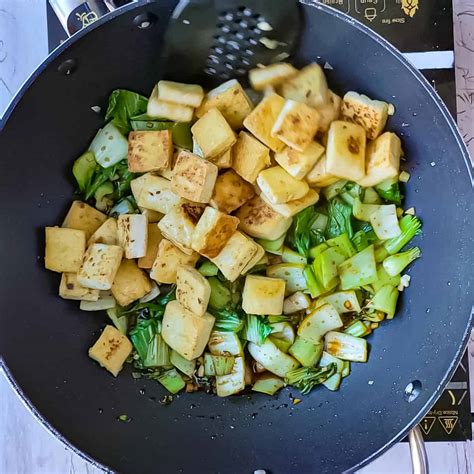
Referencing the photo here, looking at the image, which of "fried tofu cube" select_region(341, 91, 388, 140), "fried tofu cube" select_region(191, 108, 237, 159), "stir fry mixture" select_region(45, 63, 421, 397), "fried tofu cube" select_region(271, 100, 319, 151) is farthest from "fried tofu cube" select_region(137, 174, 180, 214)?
"fried tofu cube" select_region(341, 91, 388, 140)

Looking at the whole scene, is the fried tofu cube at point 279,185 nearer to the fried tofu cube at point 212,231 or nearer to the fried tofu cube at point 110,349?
the fried tofu cube at point 212,231

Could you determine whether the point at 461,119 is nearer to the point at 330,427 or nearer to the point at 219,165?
the point at 219,165

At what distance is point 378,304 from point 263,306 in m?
0.21

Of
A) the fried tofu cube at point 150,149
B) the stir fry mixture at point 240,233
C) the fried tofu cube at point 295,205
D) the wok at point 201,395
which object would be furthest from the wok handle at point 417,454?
the fried tofu cube at point 150,149

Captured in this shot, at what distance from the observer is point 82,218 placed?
1.24m

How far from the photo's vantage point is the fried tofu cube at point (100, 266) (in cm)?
118

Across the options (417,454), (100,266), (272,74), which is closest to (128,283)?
(100,266)

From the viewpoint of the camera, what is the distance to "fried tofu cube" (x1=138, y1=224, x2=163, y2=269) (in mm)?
1237

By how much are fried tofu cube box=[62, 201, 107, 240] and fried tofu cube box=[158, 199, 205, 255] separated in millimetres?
134

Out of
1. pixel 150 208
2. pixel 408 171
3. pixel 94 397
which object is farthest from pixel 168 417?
pixel 408 171

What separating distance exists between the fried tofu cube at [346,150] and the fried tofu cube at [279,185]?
0.21ft

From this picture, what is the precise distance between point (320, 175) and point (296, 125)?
0.10m

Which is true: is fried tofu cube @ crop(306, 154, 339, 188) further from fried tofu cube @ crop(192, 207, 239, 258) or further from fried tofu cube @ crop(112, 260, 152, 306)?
fried tofu cube @ crop(112, 260, 152, 306)

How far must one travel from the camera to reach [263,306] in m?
1.21
